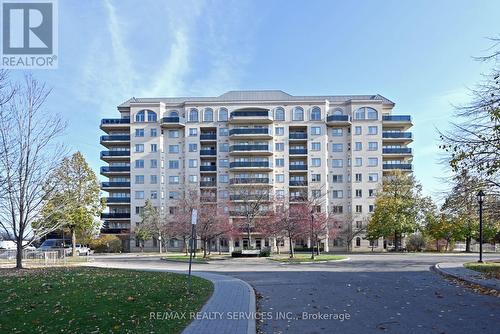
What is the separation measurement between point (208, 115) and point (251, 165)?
11995 mm

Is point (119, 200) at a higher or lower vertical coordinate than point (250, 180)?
lower

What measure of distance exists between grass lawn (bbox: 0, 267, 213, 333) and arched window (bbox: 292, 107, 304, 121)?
5822cm

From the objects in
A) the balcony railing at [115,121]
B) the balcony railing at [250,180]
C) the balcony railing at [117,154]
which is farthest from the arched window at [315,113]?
the balcony railing at [117,154]

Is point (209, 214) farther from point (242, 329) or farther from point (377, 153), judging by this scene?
point (377, 153)

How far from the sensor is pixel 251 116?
71.0 meters

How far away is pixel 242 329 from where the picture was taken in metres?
8.52

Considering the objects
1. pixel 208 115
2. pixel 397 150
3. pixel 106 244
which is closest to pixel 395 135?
pixel 397 150

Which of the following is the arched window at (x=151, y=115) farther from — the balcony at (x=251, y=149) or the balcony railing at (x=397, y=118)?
the balcony railing at (x=397, y=118)

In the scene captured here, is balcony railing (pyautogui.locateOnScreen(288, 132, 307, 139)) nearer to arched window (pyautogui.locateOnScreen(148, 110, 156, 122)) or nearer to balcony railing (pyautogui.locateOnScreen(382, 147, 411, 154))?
balcony railing (pyautogui.locateOnScreen(382, 147, 411, 154))

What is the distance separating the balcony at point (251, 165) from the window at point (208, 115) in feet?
29.8

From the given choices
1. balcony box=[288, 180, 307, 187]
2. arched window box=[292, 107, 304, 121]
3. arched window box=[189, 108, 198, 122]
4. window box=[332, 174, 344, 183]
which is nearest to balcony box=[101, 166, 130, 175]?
arched window box=[189, 108, 198, 122]

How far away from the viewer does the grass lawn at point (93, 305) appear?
8.30 metres

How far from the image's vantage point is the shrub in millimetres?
A: 64875

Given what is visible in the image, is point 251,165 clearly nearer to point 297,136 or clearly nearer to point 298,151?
point 298,151
